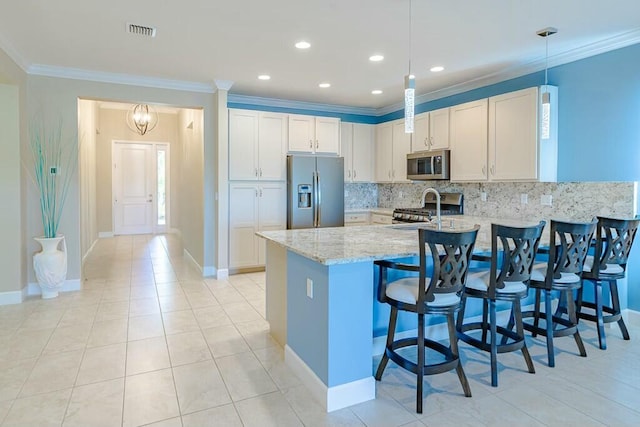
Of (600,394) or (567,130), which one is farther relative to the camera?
(567,130)

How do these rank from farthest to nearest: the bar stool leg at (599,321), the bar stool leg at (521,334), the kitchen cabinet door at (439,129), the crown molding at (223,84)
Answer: the kitchen cabinet door at (439,129) → the crown molding at (223,84) → the bar stool leg at (599,321) → the bar stool leg at (521,334)

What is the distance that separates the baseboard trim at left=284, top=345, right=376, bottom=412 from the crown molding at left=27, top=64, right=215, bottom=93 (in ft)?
13.1

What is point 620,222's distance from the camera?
9.36ft

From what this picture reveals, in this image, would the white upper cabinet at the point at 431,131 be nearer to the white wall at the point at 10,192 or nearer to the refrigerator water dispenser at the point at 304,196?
the refrigerator water dispenser at the point at 304,196

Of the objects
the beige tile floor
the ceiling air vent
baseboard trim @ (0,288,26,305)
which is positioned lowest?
the beige tile floor

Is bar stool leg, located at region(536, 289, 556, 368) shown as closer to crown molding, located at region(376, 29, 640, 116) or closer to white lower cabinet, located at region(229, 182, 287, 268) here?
crown molding, located at region(376, 29, 640, 116)

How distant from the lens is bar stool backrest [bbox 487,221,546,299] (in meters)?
2.35

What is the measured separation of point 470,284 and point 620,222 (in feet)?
4.39

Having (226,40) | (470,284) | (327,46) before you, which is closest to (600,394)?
(470,284)

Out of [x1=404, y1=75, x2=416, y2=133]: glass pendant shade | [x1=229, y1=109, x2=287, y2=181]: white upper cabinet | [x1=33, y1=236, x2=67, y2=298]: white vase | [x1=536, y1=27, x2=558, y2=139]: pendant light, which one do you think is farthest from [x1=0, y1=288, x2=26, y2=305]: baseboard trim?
[x1=536, y1=27, x2=558, y2=139]: pendant light

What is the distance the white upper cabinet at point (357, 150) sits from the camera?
6.23 meters

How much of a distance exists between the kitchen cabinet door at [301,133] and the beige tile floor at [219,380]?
2.71 m

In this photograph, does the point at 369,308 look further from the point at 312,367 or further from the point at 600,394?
the point at 600,394

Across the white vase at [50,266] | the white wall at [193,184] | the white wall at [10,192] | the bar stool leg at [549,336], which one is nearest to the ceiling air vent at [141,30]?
the white wall at [10,192]
